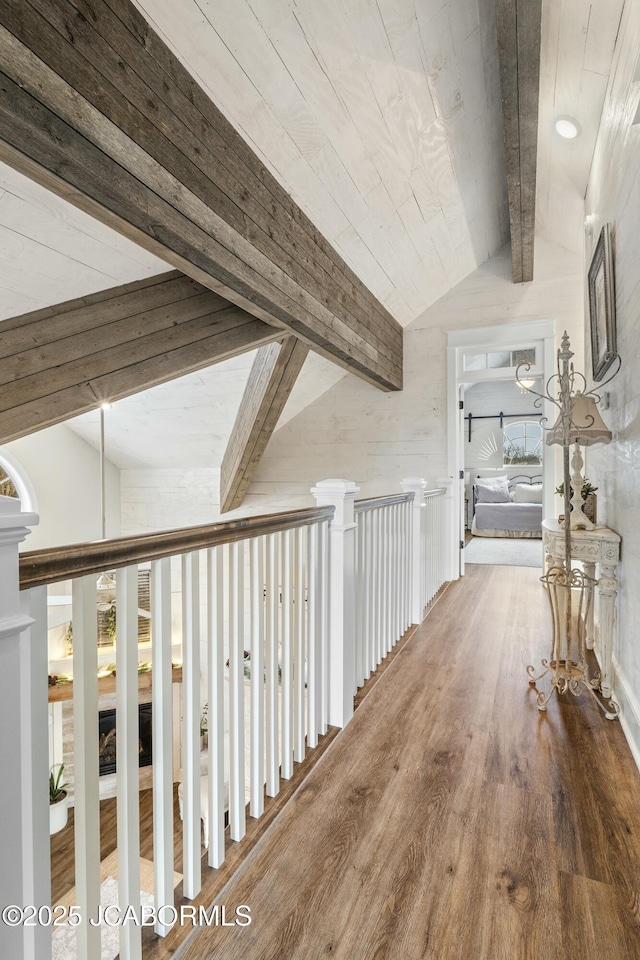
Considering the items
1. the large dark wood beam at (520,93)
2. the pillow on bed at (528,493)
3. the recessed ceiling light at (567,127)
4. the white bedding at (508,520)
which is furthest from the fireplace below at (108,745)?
the pillow on bed at (528,493)

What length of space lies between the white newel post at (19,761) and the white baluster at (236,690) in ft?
1.86

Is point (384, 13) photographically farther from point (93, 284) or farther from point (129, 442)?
point (129, 442)

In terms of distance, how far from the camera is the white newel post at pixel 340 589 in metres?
1.91

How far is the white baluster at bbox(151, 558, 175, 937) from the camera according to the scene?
104 centimetres

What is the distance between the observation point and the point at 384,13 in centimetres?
194

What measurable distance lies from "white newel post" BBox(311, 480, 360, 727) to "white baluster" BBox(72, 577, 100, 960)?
1.12 meters

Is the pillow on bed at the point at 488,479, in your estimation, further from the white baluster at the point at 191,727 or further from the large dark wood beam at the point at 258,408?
the white baluster at the point at 191,727

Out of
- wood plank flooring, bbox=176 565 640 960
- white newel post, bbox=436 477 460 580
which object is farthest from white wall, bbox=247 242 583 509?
wood plank flooring, bbox=176 565 640 960

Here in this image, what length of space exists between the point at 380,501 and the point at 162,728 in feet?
5.20

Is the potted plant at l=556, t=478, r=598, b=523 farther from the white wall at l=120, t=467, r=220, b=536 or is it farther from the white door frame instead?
the white wall at l=120, t=467, r=220, b=536

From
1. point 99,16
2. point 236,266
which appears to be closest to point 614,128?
point 236,266

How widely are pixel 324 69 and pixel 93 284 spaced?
1.42m

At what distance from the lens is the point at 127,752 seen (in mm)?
957

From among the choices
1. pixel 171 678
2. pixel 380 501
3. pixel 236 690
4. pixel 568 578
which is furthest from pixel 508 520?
pixel 171 678
